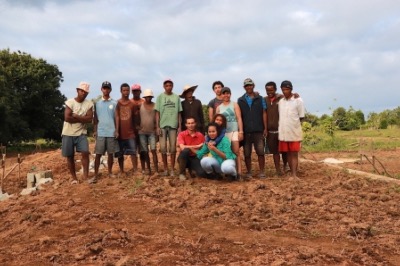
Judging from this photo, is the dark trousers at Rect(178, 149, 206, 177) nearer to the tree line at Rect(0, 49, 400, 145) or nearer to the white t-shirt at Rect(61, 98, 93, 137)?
the white t-shirt at Rect(61, 98, 93, 137)

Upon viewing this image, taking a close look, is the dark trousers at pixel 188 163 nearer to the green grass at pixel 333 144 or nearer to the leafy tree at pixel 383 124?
the green grass at pixel 333 144

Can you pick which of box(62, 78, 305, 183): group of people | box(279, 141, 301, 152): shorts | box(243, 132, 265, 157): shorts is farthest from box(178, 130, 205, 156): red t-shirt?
box(279, 141, 301, 152): shorts

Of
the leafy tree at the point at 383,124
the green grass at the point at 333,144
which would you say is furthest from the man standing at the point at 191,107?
the leafy tree at the point at 383,124

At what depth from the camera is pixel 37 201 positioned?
18.9ft

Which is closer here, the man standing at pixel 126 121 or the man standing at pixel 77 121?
the man standing at pixel 77 121

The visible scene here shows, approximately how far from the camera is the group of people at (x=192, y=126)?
A: 665 centimetres

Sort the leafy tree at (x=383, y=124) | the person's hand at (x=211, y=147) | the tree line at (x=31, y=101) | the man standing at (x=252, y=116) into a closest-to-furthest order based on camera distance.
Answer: the person's hand at (x=211, y=147), the man standing at (x=252, y=116), the tree line at (x=31, y=101), the leafy tree at (x=383, y=124)

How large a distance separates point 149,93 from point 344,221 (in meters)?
3.71

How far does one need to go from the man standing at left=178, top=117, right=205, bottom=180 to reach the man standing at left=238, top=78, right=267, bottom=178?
73cm

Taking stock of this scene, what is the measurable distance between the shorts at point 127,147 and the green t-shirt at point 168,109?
0.61 m

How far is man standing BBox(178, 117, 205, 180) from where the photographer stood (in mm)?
6742

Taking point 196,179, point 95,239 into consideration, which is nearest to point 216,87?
point 196,179

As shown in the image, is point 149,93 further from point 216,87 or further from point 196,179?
point 196,179

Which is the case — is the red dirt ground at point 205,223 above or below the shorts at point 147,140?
below
